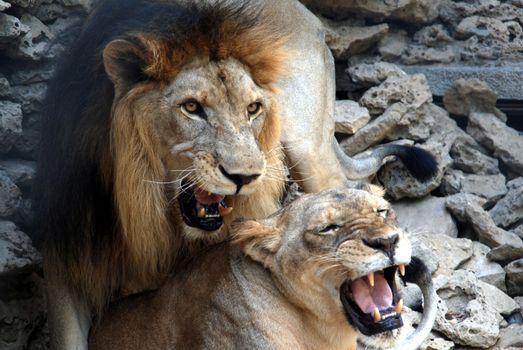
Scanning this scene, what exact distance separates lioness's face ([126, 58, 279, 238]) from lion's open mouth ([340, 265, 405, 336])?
1.56ft

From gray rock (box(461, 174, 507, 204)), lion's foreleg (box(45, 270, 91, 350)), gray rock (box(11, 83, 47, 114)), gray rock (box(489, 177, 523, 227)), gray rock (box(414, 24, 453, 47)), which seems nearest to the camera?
lion's foreleg (box(45, 270, 91, 350))

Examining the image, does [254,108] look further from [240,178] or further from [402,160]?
[402,160]

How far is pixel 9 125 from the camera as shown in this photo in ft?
16.0

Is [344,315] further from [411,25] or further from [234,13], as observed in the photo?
[411,25]

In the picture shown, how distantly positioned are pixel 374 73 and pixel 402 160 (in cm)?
88

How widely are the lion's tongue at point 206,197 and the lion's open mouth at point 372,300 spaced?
57 cm

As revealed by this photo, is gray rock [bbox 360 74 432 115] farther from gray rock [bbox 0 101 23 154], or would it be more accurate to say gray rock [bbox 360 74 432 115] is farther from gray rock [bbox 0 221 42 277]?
gray rock [bbox 0 221 42 277]

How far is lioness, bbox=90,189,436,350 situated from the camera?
3580 mm

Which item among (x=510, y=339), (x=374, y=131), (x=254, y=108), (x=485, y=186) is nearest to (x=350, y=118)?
(x=374, y=131)

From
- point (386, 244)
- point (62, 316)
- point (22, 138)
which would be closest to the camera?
point (386, 244)

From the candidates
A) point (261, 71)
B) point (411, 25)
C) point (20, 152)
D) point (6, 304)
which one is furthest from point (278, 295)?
point (411, 25)

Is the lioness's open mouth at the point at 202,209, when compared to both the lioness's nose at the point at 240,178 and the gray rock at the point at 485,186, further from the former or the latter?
the gray rock at the point at 485,186

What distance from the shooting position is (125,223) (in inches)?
161

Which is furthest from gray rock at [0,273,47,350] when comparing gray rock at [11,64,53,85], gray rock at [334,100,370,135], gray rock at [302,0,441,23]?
gray rock at [302,0,441,23]
